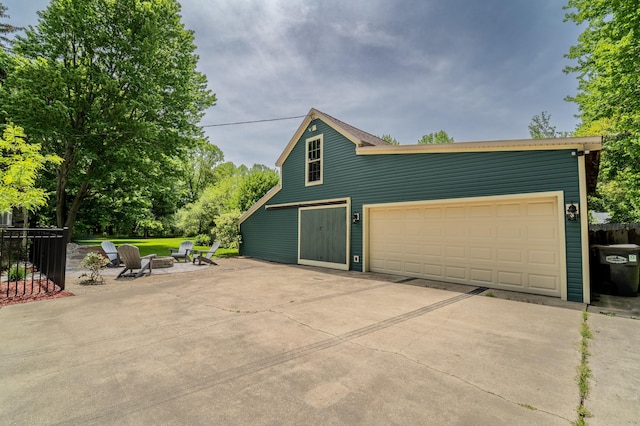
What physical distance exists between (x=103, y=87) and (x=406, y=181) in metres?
14.4

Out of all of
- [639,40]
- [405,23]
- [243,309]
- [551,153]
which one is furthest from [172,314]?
[639,40]

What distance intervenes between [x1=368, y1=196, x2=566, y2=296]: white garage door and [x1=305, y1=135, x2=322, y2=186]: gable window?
3.16 metres

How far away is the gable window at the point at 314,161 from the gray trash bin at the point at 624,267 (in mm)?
8680

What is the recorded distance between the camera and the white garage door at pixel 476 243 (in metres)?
6.42

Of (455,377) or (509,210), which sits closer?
(455,377)

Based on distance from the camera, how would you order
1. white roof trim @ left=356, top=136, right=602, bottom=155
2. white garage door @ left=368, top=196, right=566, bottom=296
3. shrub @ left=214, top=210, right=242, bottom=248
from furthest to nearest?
shrub @ left=214, top=210, right=242, bottom=248 < white garage door @ left=368, top=196, right=566, bottom=296 < white roof trim @ left=356, top=136, right=602, bottom=155

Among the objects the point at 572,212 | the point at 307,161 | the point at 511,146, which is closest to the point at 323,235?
the point at 307,161

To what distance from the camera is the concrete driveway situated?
2.24 meters

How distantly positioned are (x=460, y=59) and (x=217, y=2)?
10.2m

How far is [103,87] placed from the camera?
13.2m

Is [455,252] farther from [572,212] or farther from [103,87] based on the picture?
[103,87]

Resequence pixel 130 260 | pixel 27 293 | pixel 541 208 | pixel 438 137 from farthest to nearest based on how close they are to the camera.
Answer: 1. pixel 438 137
2. pixel 130 260
3. pixel 541 208
4. pixel 27 293

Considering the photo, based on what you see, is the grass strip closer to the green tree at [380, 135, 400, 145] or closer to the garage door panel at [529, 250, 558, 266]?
the garage door panel at [529, 250, 558, 266]

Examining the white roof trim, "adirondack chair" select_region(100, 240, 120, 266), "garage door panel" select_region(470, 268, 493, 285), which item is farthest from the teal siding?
"adirondack chair" select_region(100, 240, 120, 266)
